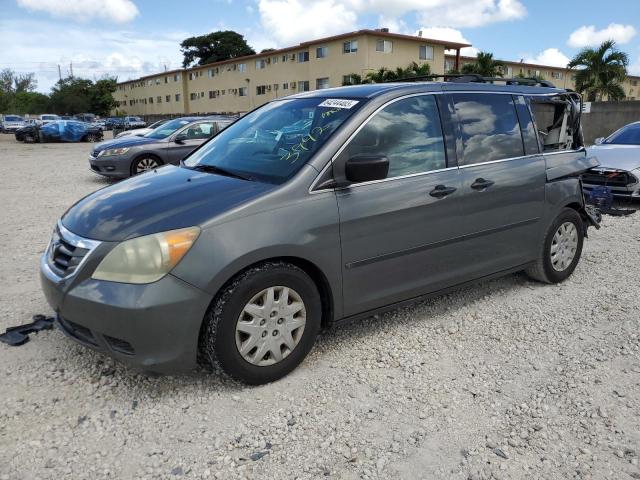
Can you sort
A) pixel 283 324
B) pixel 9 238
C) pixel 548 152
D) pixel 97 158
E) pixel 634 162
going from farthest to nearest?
1. pixel 97 158
2. pixel 634 162
3. pixel 9 238
4. pixel 548 152
5. pixel 283 324

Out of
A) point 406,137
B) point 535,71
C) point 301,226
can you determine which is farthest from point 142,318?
point 535,71

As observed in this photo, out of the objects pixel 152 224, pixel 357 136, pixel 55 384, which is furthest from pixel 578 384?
pixel 55 384

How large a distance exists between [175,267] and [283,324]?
2.41ft

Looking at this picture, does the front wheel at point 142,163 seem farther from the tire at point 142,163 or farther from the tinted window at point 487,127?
the tinted window at point 487,127

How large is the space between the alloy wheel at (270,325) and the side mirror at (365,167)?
0.79m

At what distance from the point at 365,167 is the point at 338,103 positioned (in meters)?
0.74

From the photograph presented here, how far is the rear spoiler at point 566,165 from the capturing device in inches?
180

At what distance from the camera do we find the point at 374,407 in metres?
2.97

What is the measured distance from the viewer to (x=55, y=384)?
3.15m

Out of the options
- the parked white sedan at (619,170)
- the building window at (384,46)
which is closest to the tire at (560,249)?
the parked white sedan at (619,170)

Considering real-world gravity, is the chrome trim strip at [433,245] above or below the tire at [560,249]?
above

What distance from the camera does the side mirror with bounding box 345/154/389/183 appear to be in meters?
3.14

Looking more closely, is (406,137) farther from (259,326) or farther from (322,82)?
(322,82)

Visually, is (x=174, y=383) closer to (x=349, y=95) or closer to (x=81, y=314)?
(x=81, y=314)
